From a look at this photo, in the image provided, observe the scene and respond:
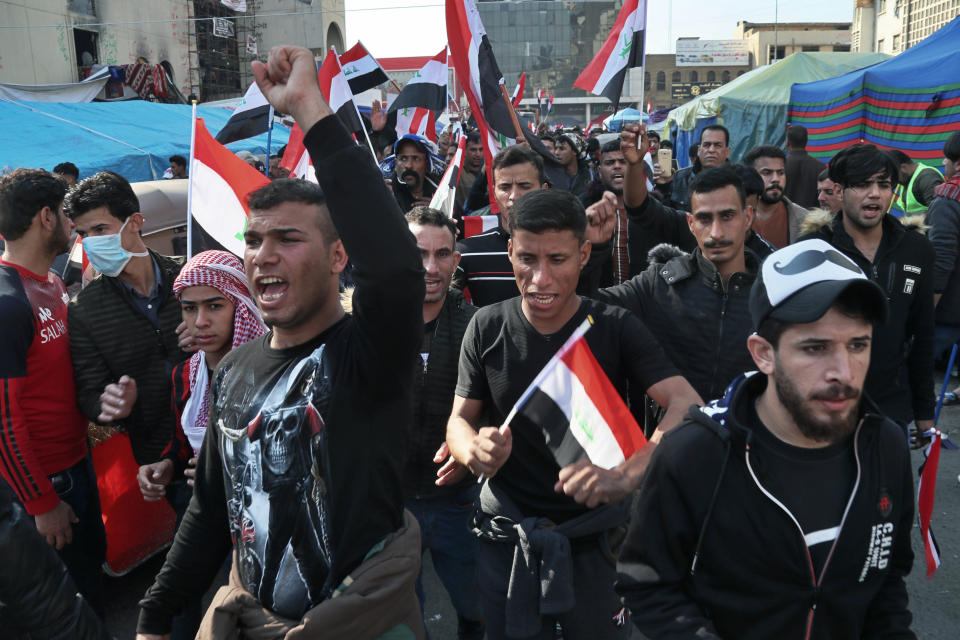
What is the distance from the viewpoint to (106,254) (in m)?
3.54

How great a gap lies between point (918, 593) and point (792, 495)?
2.79m

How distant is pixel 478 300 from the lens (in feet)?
12.9

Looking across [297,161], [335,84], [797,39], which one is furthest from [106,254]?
[797,39]

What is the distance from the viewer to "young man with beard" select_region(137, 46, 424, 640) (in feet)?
5.77

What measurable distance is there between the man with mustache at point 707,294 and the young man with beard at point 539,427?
487 mm

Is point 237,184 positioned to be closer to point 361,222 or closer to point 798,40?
point 361,222

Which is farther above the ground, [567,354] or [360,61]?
[360,61]

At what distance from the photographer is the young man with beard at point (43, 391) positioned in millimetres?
3131

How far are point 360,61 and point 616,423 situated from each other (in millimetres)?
6545

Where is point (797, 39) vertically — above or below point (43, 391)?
→ above

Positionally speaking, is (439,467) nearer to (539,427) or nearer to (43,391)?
(539,427)

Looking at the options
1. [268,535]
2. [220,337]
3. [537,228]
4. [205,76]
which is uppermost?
[205,76]

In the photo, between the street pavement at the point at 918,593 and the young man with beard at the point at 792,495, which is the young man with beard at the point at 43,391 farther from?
the young man with beard at the point at 792,495

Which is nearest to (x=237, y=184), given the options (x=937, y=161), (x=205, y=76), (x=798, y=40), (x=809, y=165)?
(x=809, y=165)
